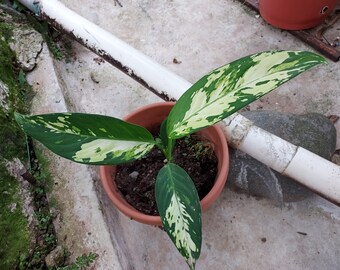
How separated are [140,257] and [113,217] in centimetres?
15

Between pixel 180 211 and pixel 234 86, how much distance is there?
284mm

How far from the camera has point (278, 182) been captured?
1.36 meters

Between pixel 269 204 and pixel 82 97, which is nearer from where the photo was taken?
pixel 269 204

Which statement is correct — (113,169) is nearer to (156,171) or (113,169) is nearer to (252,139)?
(156,171)

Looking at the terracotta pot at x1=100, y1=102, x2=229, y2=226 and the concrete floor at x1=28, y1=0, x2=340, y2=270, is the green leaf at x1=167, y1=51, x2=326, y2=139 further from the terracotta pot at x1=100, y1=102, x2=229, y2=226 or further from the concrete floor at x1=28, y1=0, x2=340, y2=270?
the concrete floor at x1=28, y1=0, x2=340, y2=270

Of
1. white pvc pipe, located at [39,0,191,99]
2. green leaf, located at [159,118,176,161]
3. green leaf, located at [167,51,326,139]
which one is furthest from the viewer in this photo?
white pvc pipe, located at [39,0,191,99]

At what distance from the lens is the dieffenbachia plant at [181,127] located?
0.79 metres

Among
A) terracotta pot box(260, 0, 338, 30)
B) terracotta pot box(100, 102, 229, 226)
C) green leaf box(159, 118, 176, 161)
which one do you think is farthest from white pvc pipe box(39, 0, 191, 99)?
terracotta pot box(260, 0, 338, 30)

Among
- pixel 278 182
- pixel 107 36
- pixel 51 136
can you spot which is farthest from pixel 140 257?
pixel 107 36

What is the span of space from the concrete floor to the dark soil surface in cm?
14

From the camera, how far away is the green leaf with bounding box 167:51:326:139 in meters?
0.76

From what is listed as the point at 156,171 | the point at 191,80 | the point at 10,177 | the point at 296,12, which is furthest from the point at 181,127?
the point at 296,12

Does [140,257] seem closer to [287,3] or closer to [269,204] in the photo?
[269,204]

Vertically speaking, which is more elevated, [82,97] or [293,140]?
[293,140]
